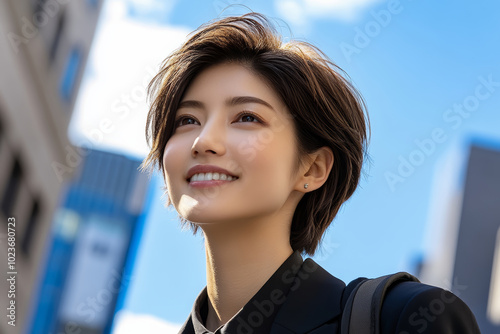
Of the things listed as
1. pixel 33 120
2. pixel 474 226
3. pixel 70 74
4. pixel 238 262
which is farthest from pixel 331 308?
pixel 474 226

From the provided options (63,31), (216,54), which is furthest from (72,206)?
(216,54)

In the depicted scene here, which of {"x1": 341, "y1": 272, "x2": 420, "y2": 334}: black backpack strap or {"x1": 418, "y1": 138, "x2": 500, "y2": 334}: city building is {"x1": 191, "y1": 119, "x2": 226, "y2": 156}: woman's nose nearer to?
{"x1": 341, "y1": 272, "x2": 420, "y2": 334}: black backpack strap

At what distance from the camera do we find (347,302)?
2.51 m

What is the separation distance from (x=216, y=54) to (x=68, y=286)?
354 feet

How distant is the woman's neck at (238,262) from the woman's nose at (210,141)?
31 cm

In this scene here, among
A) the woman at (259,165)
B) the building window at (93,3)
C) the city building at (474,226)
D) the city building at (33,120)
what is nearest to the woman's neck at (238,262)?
the woman at (259,165)

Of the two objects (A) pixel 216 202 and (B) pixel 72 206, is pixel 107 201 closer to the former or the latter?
(B) pixel 72 206

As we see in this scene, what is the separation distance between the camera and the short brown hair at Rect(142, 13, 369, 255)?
2.97 metres

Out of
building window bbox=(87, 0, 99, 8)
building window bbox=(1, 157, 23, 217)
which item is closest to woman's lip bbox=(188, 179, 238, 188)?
building window bbox=(1, 157, 23, 217)

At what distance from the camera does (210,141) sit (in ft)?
8.82

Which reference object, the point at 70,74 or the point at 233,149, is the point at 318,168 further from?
the point at 70,74

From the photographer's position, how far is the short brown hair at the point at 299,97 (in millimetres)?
2967

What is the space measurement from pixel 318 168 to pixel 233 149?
50 centimetres

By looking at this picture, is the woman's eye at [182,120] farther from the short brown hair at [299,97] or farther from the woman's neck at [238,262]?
the woman's neck at [238,262]
